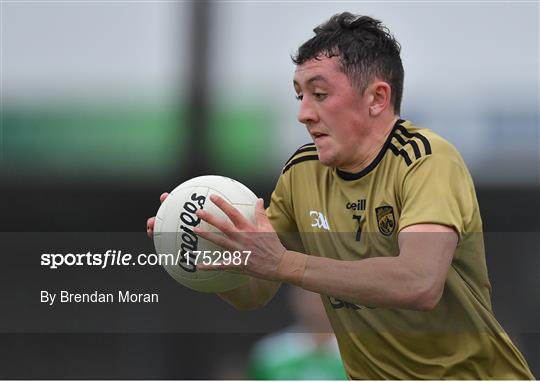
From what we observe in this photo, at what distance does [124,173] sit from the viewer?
7.73 metres

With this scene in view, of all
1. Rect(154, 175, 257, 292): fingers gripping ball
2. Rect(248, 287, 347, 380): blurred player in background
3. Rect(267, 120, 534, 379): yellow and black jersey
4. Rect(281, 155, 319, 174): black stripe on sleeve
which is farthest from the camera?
Rect(248, 287, 347, 380): blurred player in background

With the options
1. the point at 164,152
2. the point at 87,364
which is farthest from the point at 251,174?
the point at 87,364

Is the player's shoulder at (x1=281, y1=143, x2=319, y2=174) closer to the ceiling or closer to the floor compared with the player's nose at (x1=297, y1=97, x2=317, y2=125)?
closer to the floor

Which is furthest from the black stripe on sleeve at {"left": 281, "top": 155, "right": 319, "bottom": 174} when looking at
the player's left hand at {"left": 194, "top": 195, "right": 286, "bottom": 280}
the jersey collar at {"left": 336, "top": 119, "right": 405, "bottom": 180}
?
the player's left hand at {"left": 194, "top": 195, "right": 286, "bottom": 280}

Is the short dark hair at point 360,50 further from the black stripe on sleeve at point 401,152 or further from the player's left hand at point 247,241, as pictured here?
the player's left hand at point 247,241

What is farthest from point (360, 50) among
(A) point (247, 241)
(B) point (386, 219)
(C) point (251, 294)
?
(C) point (251, 294)

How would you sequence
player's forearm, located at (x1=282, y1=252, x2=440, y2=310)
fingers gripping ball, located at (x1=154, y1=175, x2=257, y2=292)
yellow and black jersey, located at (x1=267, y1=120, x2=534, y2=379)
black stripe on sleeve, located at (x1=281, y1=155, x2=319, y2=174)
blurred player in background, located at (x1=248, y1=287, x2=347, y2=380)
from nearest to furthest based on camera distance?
player's forearm, located at (x1=282, y1=252, x2=440, y2=310), yellow and black jersey, located at (x1=267, y1=120, x2=534, y2=379), fingers gripping ball, located at (x1=154, y1=175, x2=257, y2=292), black stripe on sleeve, located at (x1=281, y1=155, x2=319, y2=174), blurred player in background, located at (x1=248, y1=287, x2=347, y2=380)

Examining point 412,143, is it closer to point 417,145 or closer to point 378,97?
point 417,145

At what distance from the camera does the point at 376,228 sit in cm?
356

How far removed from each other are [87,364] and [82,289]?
22.3 inches

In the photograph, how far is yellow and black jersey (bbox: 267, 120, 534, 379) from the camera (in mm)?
3412

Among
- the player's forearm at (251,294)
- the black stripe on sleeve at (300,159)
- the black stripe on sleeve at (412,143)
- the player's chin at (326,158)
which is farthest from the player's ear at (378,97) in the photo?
the player's forearm at (251,294)

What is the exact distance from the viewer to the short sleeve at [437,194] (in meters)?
3.26

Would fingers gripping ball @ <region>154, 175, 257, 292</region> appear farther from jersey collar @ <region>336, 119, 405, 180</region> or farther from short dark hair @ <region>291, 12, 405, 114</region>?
short dark hair @ <region>291, 12, 405, 114</region>
